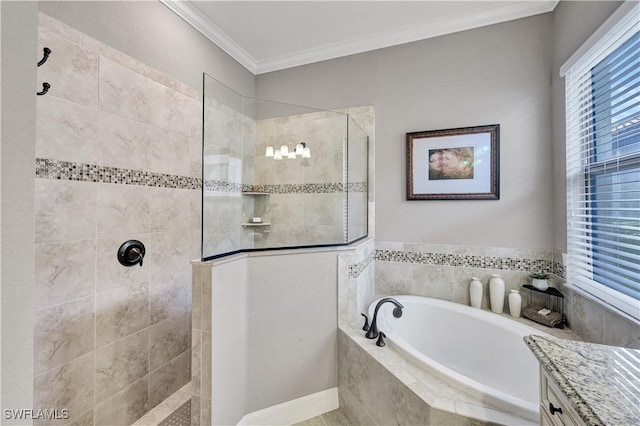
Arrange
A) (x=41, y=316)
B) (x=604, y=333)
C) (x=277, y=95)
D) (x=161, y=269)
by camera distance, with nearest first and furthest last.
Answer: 1. (x=41, y=316)
2. (x=604, y=333)
3. (x=161, y=269)
4. (x=277, y=95)

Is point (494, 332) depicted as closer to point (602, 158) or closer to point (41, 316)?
point (602, 158)

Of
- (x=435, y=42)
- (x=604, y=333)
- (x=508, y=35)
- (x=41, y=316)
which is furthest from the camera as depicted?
(x=435, y=42)

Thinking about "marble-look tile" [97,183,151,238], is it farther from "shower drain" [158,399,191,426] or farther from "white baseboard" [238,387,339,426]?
"white baseboard" [238,387,339,426]

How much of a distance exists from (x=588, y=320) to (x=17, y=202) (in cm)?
248

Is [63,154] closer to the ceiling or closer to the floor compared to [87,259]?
closer to the ceiling

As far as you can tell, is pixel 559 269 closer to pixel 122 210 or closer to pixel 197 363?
pixel 197 363

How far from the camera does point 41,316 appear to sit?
1.27m

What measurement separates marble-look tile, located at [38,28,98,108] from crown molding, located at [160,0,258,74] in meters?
0.82

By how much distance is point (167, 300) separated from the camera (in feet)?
6.23

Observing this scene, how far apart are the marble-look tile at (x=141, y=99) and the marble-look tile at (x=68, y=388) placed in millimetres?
1425

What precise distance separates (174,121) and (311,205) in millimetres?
1242

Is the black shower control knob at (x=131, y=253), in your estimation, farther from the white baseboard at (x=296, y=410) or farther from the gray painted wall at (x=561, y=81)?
the gray painted wall at (x=561, y=81)

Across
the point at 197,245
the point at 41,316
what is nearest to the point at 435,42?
the point at 197,245

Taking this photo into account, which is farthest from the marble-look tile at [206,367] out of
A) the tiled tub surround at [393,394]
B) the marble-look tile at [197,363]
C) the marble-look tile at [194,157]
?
the marble-look tile at [194,157]
